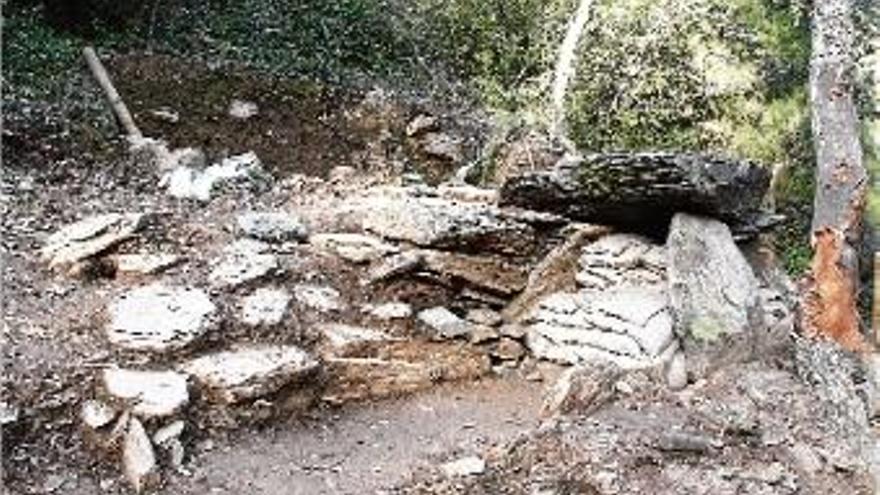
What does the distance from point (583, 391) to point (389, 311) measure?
4.65ft

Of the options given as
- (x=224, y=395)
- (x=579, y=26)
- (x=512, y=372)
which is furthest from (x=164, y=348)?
(x=579, y=26)

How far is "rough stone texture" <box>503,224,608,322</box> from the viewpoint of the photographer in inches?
289

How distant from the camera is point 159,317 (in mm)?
6324

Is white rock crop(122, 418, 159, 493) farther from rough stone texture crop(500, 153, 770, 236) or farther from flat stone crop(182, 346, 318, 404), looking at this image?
rough stone texture crop(500, 153, 770, 236)

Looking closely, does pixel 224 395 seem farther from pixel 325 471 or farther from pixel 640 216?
A: pixel 640 216

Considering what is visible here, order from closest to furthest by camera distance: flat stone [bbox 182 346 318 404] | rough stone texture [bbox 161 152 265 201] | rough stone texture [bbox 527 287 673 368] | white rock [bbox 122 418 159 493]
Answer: white rock [bbox 122 418 159 493] → flat stone [bbox 182 346 318 404] → rough stone texture [bbox 527 287 673 368] → rough stone texture [bbox 161 152 265 201]

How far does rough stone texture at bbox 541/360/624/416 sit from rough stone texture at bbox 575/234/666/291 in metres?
0.91

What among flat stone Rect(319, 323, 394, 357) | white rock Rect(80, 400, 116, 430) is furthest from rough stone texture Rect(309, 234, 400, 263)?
white rock Rect(80, 400, 116, 430)

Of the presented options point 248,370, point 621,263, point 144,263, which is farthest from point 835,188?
point 144,263

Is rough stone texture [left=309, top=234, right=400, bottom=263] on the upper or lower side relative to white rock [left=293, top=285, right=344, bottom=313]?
upper

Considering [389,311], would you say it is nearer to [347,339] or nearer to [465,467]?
[347,339]

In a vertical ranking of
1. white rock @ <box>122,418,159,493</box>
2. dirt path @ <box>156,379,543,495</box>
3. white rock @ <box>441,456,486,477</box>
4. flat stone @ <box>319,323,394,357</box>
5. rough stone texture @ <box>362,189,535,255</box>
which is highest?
rough stone texture @ <box>362,189,535,255</box>

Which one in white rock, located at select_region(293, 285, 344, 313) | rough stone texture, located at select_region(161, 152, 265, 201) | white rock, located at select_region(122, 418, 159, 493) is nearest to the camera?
white rock, located at select_region(122, 418, 159, 493)

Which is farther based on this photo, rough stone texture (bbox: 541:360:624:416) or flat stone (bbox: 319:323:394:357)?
flat stone (bbox: 319:323:394:357)
